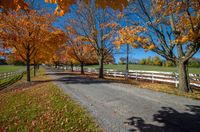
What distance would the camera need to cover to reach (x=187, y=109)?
644cm

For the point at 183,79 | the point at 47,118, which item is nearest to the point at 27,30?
the point at 47,118

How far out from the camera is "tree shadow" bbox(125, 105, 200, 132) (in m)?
4.65

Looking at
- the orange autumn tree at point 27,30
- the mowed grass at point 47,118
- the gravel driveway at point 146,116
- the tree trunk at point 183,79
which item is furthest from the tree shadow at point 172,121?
the orange autumn tree at point 27,30

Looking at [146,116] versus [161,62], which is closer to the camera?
[146,116]

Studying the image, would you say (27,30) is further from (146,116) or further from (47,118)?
(146,116)

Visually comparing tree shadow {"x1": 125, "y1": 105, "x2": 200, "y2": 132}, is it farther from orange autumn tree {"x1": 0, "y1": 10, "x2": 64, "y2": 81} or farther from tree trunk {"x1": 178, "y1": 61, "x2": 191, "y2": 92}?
orange autumn tree {"x1": 0, "y1": 10, "x2": 64, "y2": 81}

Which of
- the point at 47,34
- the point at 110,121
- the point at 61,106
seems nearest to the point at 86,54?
the point at 47,34

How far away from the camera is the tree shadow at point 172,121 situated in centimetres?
465

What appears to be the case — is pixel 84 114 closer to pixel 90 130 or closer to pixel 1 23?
pixel 90 130

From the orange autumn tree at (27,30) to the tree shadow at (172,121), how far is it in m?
12.8

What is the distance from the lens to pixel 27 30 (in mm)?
15133

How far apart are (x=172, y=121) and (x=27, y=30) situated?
14309 mm

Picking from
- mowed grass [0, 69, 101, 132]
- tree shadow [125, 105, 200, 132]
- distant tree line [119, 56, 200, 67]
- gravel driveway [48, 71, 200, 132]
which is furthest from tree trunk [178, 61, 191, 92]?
distant tree line [119, 56, 200, 67]

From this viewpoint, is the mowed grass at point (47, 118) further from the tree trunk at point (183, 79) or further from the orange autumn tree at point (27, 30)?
the orange autumn tree at point (27, 30)
